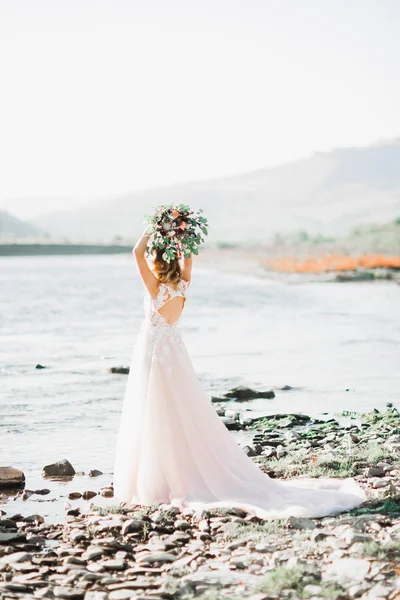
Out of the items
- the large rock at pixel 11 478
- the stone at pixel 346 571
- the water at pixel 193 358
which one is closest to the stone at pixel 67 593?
the stone at pixel 346 571

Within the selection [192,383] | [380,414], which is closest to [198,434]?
[192,383]

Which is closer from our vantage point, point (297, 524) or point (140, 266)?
point (297, 524)

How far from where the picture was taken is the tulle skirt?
8.24 metres

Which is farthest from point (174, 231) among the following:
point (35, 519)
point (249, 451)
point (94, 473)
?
point (249, 451)

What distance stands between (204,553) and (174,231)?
117 inches

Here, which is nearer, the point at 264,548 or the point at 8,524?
the point at 264,548

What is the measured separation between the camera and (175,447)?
331 inches

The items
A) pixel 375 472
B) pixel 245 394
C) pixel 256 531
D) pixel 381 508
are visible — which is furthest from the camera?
pixel 245 394

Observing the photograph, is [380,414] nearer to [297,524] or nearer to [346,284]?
[297,524]

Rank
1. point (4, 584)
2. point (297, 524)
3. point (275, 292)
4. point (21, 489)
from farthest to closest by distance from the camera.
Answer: point (275, 292) < point (21, 489) < point (297, 524) < point (4, 584)

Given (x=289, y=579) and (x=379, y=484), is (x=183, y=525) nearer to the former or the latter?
(x=289, y=579)

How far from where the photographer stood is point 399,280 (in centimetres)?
6166

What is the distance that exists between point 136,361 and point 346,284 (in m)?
54.4

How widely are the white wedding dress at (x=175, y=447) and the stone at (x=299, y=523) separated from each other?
0.67 meters
